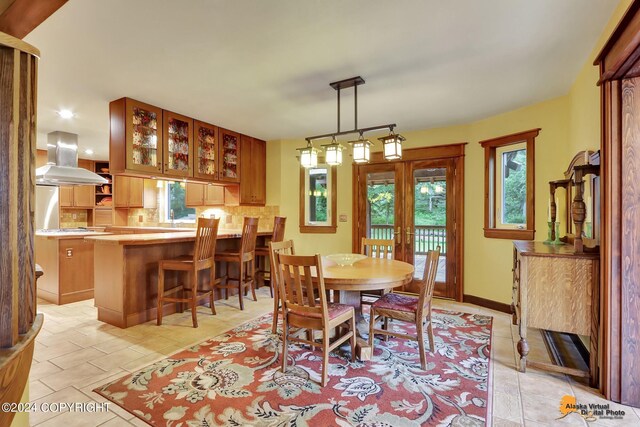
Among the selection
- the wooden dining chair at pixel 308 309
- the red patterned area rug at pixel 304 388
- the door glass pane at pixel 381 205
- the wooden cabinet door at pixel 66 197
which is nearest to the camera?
the red patterned area rug at pixel 304 388

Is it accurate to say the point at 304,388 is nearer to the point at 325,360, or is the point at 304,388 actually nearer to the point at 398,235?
the point at 325,360

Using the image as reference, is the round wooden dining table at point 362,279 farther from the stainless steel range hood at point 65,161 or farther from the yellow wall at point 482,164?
the stainless steel range hood at point 65,161

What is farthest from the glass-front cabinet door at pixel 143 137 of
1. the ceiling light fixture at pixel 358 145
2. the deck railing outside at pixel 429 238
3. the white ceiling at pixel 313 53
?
the deck railing outside at pixel 429 238

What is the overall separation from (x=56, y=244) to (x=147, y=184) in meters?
3.14

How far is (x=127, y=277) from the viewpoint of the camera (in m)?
3.36

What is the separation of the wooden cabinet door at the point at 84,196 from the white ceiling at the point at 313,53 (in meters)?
3.64

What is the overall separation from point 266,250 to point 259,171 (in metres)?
1.48

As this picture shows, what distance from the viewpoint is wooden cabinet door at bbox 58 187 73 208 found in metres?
6.93

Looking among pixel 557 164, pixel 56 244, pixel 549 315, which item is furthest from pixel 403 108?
pixel 56 244

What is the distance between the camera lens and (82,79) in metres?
3.12

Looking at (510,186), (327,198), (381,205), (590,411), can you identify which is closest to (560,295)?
(590,411)

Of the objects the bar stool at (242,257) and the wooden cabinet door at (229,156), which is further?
the wooden cabinet door at (229,156)

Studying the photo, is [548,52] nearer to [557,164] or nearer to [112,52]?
[557,164]

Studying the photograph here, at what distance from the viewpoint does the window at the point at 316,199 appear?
17.8 feet
